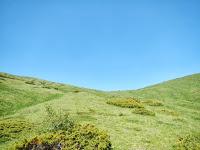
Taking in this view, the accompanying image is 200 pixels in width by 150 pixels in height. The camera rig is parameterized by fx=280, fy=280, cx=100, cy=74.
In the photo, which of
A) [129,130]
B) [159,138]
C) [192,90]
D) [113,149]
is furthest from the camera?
[192,90]

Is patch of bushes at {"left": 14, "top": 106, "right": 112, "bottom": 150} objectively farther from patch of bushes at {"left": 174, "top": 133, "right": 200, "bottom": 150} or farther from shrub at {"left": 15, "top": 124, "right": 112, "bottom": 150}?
patch of bushes at {"left": 174, "top": 133, "right": 200, "bottom": 150}

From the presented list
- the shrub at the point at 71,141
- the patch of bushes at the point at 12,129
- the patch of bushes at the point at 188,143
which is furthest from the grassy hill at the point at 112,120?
the shrub at the point at 71,141

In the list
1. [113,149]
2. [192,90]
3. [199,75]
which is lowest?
[113,149]

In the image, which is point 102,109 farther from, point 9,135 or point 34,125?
point 9,135

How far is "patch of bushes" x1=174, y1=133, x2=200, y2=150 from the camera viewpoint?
82.6ft

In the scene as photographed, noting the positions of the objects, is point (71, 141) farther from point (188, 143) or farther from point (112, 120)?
point (112, 120)

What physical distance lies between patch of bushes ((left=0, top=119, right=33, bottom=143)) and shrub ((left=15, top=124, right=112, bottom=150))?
689 cm

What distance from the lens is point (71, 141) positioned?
72.3ft

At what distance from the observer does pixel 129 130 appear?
30.3 metres

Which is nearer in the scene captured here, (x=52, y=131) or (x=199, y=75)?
(x=52, y=131)

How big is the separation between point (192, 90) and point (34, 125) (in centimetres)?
6226

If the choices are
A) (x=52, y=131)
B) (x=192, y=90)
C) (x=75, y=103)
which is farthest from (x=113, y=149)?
(x=192, y=90)

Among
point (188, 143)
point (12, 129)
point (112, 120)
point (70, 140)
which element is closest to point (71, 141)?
point (70, 140)

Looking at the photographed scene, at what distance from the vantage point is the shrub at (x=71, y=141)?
21219mm
